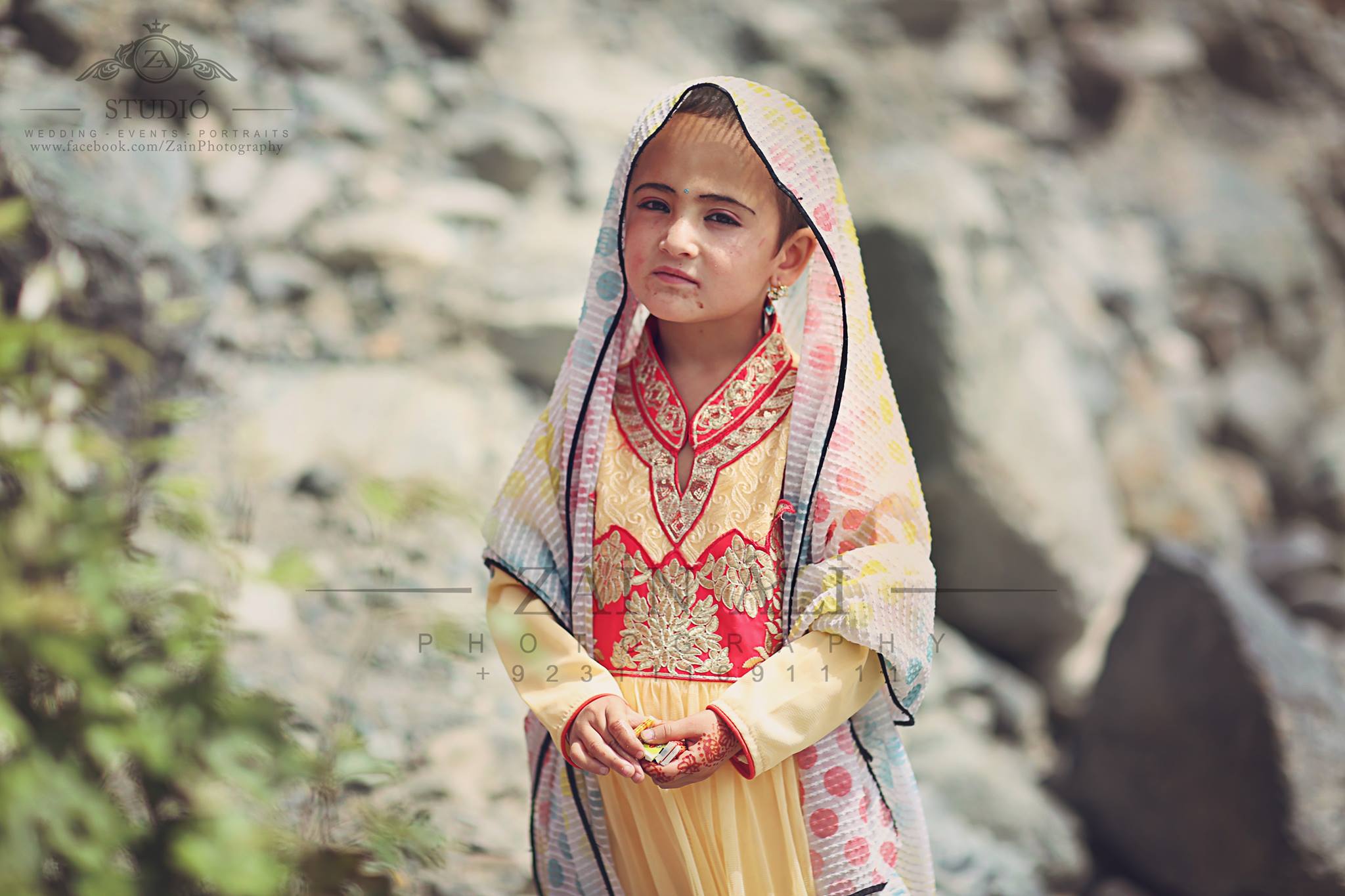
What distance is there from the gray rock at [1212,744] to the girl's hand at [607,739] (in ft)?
8.00


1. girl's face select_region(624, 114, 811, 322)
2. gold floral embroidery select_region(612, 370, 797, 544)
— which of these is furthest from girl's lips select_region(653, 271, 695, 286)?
gold floral embroidery select_region(612, 370, 797, 544)

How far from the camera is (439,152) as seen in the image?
16.8 ft

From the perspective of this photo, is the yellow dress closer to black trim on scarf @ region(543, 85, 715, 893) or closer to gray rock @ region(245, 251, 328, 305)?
black trim on scarf @ region(543, 85, 715, 893)

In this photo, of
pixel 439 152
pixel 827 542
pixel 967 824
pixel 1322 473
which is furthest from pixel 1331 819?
pixel 439 152

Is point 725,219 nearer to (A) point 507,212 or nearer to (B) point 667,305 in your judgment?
(B) point 667,305

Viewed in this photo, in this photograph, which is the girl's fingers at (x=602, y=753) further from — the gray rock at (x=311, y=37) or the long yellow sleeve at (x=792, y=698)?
the gray rock at (x=311, y=37)

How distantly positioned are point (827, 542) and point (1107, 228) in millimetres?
5710

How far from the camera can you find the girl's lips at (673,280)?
1.78m

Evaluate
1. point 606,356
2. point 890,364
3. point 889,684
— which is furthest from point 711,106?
point 890,364

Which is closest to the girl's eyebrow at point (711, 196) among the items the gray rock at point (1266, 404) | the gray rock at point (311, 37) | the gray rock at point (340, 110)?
the gray rock at point (340, 110)

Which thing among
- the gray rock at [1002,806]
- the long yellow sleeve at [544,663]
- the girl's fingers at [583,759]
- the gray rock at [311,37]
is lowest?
the gray rock at [1002,806]

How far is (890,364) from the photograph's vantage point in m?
4.36

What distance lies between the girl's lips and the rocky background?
0.51 metres

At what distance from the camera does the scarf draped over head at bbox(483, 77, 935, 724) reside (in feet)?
5.78
